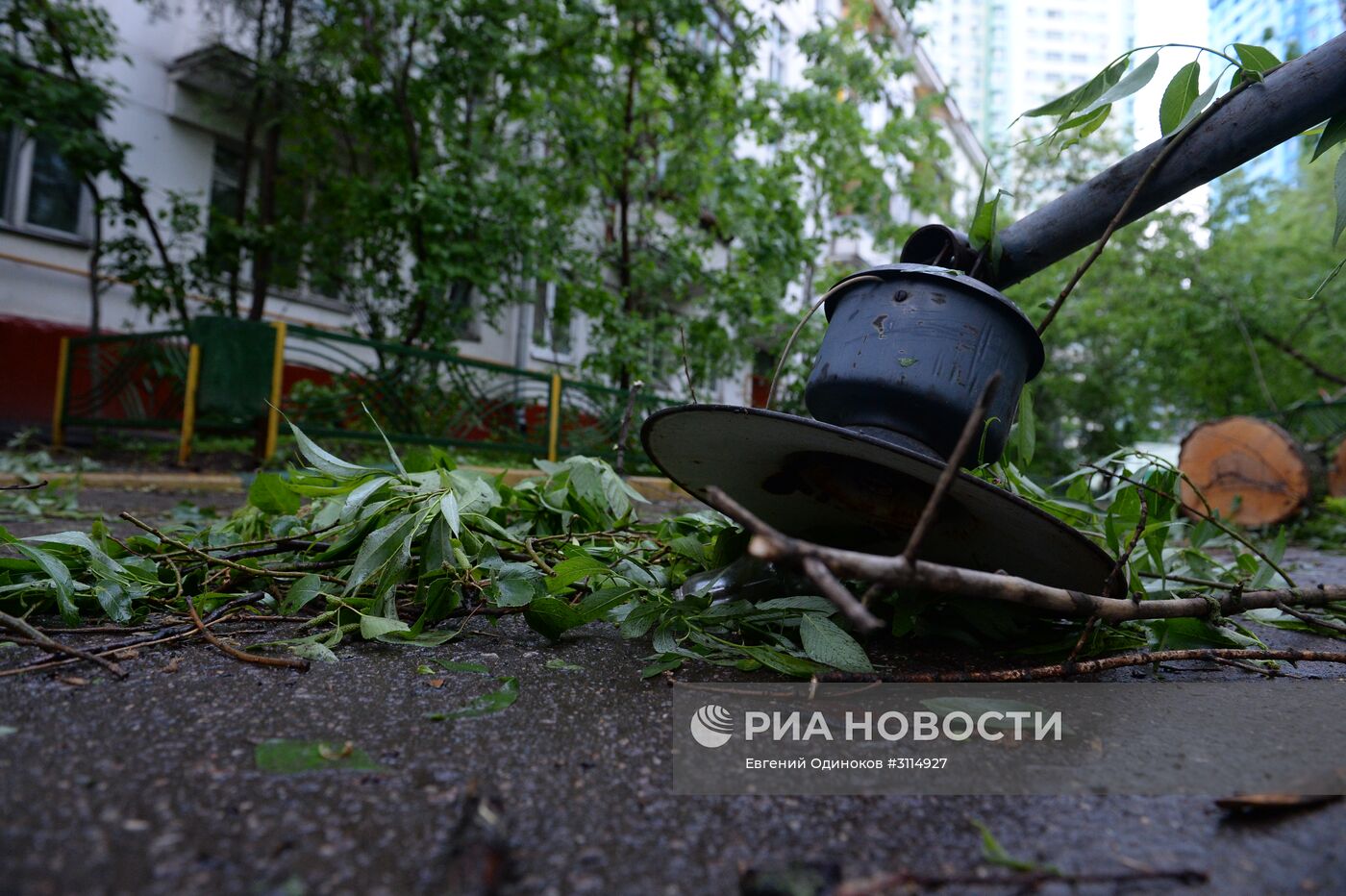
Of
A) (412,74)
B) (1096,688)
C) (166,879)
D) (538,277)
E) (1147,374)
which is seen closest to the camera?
(166,879)

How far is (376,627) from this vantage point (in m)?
1.47

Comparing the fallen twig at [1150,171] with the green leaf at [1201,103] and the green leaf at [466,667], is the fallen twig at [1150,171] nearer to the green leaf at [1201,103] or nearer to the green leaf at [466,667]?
the green leaf at [1201,103]

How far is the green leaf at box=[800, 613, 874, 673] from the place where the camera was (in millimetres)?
1332

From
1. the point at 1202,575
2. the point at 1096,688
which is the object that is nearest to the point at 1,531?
the point at 1096,688

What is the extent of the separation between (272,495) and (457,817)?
144 cm

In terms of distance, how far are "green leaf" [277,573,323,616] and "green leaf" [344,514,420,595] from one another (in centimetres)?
6

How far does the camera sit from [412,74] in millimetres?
8227

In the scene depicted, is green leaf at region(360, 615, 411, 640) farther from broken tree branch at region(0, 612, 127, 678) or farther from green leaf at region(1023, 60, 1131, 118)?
green leaf at region(1023, 60, 1131, 118)

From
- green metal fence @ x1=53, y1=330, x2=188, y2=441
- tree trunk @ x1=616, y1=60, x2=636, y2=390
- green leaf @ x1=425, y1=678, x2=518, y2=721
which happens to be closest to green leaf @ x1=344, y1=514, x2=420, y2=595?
green leaf @ x1=425, y1=678, x2=518, y2=721

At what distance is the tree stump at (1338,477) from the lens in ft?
20.2

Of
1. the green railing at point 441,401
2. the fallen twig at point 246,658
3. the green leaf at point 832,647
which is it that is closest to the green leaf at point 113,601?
the fallen twig at point 246,658

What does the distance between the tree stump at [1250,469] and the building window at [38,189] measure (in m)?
10.4

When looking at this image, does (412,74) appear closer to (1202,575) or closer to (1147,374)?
(1202,575)

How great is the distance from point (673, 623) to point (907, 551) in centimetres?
84
